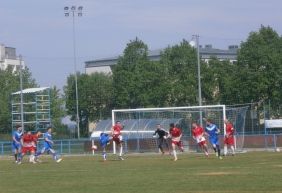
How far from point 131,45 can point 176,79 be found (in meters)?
6.40

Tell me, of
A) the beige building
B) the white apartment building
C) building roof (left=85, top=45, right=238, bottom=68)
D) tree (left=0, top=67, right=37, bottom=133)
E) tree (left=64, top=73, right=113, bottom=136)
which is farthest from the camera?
the white apartment building

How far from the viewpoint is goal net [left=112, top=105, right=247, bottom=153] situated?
49469 millimetres

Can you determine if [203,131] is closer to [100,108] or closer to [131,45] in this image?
[131,45]

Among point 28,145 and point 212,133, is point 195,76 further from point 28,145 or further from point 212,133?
point 28,145

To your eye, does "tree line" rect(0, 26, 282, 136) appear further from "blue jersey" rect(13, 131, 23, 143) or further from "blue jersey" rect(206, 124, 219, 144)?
"blue jersey" rect(13, 131, 23, 143)

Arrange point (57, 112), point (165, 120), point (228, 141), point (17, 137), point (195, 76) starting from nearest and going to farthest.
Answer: point (17, 137)
point (228, 141)
point (165, 120)
point (195, 76)
point (57, 112)

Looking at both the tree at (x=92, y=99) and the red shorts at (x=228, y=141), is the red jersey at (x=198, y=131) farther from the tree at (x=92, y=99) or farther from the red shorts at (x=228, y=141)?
the tree at (x=92, y=99)

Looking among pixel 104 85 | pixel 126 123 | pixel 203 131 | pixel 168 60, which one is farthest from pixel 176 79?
pixel 203 131

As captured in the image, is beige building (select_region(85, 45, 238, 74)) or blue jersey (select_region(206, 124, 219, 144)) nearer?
blue jersey (select_region(206, 124, 219, 144))

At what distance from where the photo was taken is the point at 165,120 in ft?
173

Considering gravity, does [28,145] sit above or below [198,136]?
below

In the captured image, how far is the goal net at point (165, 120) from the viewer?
49469mm

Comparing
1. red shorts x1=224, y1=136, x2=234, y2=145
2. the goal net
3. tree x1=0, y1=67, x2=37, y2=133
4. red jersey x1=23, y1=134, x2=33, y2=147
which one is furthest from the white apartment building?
red shorts x1=224, y1=136, x2=234, y2=145

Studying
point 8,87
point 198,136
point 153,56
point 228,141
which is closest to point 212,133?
point 198,136
